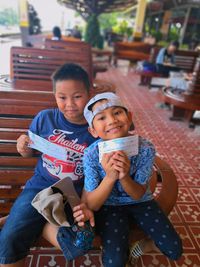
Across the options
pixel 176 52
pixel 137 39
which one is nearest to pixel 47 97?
pixel 176 52

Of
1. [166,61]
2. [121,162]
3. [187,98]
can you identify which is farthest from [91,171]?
[166,61]

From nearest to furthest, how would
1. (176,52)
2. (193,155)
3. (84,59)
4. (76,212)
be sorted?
1. (76,212)
2. (84,59)
3. (193,155)
4. (176,52)

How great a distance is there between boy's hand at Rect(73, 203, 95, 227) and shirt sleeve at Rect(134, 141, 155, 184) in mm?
271

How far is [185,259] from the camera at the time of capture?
168cm

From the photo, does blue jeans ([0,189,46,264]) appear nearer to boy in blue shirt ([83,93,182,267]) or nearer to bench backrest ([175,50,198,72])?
boy in blue shirt ([83,93,182,267])

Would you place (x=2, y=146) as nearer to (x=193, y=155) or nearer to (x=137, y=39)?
(x=193, y=155)

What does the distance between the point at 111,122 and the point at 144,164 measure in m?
0.26

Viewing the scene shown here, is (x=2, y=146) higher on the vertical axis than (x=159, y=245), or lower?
higher

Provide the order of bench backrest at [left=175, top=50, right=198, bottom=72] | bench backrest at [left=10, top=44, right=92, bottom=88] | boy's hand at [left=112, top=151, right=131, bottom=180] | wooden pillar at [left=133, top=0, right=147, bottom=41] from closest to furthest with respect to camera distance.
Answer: boy's hand at [left=112, top=151, right=131, bottom=180], bench backrest at [left=10, top=44, right=92, bottom=88], bench backrest at [left=175, top=50, right=198, bottom=72], wooden pillar at [left=133, top=0, right=147, bottom=41]

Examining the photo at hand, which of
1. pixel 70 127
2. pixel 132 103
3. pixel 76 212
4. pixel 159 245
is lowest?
pixel 132 103

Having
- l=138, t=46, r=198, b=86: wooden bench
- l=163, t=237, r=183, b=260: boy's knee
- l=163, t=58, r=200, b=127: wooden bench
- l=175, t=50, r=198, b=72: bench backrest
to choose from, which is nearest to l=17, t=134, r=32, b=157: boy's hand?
l=163, t=237, r=183, b=260: boy's knee

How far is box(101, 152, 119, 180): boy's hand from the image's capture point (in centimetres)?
103

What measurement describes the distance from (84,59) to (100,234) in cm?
223

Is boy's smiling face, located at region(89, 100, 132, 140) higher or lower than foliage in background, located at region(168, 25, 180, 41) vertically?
higher
